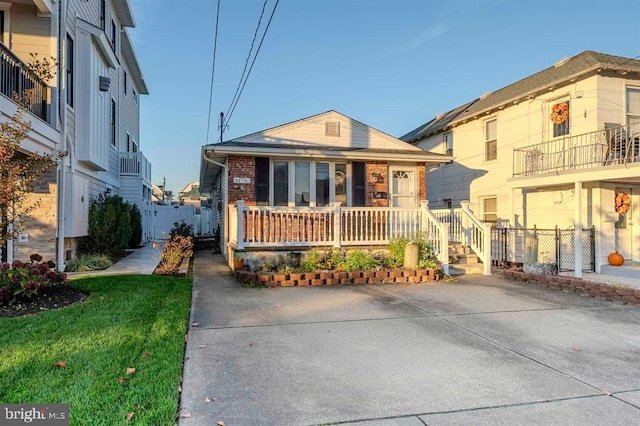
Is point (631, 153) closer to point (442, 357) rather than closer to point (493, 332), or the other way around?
point (493, 332)

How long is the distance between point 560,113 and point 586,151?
4.60 ft

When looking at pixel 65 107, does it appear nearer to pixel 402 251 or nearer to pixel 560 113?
pixel 402 251

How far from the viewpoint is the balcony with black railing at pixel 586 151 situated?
9469 mm

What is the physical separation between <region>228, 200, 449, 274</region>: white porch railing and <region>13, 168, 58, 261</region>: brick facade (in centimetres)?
390

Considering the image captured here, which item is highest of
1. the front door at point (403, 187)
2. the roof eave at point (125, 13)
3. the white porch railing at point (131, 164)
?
the roof eave at point (125, 13)

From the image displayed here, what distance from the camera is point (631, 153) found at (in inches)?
371

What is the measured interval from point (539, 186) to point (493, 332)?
789 centimetres

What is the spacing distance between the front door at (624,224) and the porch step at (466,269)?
389 centimetres

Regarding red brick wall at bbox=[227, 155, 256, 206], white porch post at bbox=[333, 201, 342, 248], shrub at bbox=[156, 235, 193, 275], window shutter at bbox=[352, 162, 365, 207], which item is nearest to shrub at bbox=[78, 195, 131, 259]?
shrub at bbox=[156, 235, 193, 275]

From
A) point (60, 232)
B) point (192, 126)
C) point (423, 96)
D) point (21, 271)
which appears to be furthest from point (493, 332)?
point (192, 126)

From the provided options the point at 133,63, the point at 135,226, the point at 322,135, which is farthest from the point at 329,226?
the point at 133,63

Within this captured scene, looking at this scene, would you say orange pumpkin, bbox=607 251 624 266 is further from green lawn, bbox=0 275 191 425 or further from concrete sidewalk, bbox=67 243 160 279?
concrete sidewalk, bbox=67 243 160 279

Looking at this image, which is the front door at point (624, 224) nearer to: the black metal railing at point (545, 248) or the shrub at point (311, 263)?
the black metal railing at point (545, 248)

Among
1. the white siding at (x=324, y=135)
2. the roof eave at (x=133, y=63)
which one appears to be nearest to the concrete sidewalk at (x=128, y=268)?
the white siding at (x=324, y=135)
